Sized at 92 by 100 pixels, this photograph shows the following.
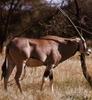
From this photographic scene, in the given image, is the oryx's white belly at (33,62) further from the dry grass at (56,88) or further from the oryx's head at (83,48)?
the oryx's head at (83,48)

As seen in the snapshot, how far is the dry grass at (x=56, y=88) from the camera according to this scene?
847 centimetres

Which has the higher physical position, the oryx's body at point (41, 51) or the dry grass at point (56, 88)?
the oryx's body at point (41, 51)

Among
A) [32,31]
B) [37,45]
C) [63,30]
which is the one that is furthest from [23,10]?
[37,45]

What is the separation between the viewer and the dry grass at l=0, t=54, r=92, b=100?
27.8 feet

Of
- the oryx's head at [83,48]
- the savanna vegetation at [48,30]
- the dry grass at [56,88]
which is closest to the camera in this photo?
the dry grass at [56,88]

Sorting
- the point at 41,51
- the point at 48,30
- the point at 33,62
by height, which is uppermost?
the point at 41,51

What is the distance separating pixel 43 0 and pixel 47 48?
18326mm

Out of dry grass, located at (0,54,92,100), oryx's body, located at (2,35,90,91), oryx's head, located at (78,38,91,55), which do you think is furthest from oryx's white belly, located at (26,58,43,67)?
oryx's head, located at (78,38,91,55)

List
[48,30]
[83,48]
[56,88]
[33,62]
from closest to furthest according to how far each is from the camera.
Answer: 1. [33,62]
2. [83,48]
3. [56,88]
4. [48,30]

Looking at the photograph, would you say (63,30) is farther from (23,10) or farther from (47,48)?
(47,48)

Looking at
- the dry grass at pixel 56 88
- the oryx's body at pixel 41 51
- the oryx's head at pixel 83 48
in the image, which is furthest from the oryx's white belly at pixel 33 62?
the oryx's head at pixel 83 48

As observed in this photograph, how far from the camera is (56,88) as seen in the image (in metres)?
10.2

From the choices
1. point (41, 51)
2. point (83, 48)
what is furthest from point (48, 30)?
point (41, 51)

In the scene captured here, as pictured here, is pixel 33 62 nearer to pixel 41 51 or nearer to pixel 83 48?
pixel 41 51
